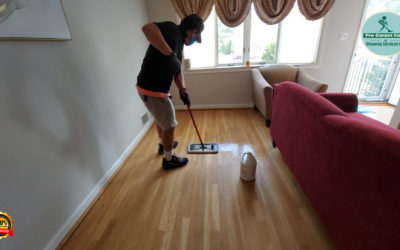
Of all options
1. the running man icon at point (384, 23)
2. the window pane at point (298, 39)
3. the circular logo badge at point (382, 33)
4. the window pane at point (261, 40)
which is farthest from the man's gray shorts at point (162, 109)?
the running man icon at point (384, 23)

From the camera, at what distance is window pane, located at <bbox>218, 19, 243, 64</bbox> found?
124 inches

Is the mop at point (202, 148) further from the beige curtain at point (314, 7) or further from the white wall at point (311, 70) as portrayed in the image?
the beige curtain at point (314, 7)

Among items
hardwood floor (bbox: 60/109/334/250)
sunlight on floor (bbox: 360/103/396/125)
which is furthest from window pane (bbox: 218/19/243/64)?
sunlight on floor (bbox: 360/103/396/125)

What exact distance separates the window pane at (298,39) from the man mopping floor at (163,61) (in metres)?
2.17

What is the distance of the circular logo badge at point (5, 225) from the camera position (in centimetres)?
93

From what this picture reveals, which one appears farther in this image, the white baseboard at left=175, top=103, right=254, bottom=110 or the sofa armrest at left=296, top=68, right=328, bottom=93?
the white baseboard at left=175, top=103, right=254, bottom=110

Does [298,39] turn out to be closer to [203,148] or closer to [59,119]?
[203,148]

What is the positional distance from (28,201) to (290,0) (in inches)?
147

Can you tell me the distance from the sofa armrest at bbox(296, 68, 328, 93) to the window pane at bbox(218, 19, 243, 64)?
1.02 m

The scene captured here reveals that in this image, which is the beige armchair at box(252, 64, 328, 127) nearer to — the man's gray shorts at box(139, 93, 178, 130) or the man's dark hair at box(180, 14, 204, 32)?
the man's dark hair at box(180, 14, 204, 32)

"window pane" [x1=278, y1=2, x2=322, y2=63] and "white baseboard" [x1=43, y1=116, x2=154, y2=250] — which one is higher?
"window pane" [x1=278, y1=2, x2=322, y2=63]

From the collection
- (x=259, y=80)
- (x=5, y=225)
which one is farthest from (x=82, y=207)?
(x=259, y=80)

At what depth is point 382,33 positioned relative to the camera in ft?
9.84

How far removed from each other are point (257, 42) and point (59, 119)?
123 inches
